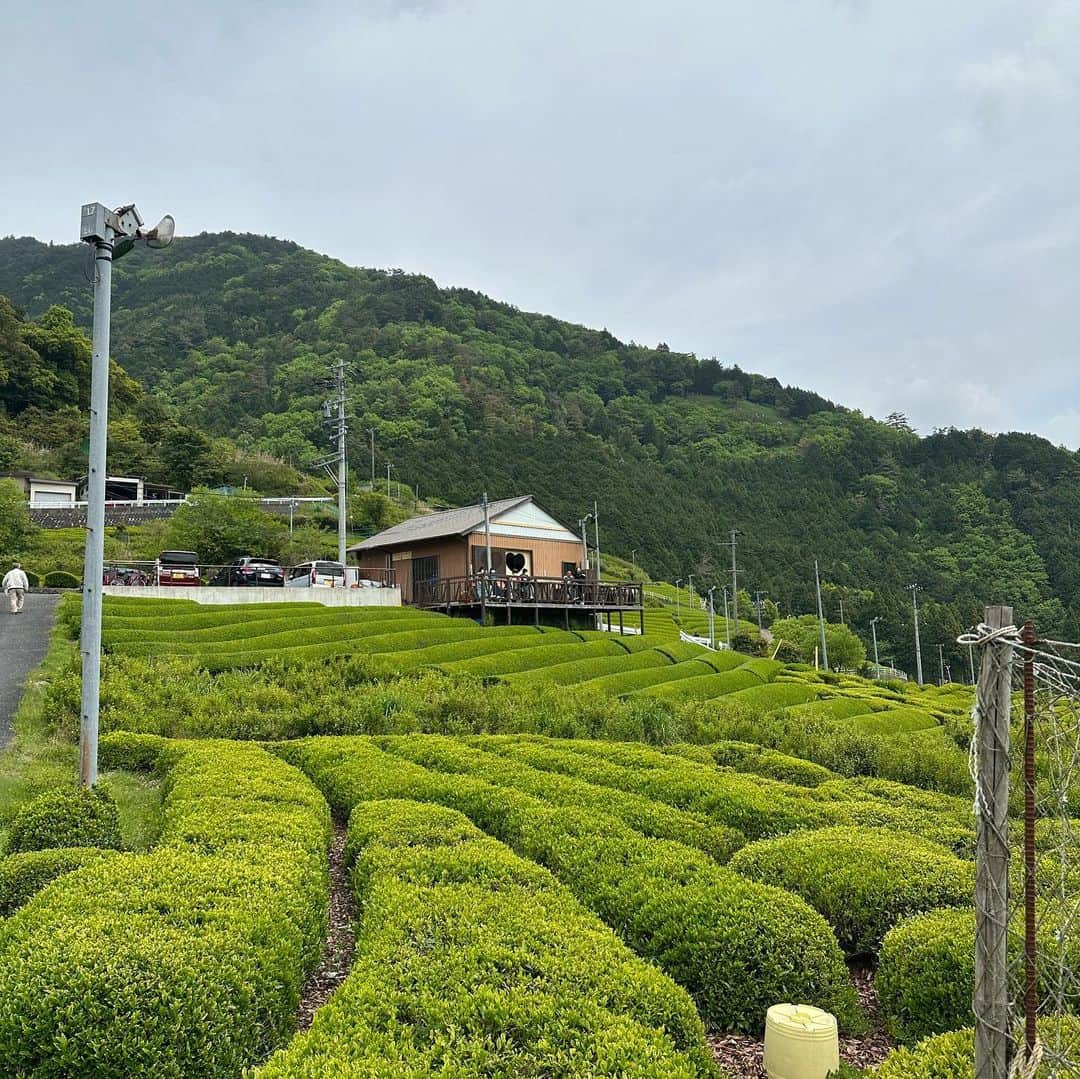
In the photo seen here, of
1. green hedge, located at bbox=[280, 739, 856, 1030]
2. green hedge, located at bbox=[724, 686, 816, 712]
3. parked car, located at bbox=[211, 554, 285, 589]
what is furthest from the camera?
parked car, located at bbox=[211, 554, 285, 589]

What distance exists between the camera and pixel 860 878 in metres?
7.16

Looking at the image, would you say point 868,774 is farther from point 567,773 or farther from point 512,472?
point 512,472

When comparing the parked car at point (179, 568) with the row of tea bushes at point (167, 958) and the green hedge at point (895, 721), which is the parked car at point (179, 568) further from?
the row of tea bushes at point (167, 958)

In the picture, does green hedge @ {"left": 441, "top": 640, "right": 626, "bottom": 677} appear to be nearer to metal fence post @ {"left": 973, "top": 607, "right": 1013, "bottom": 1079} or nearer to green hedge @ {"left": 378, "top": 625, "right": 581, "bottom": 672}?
green hedge @ {"left": 378, "top": 625, "right": 581, "bottom": 672}

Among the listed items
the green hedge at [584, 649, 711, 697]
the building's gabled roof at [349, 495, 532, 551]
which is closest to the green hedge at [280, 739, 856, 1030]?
the green hedge at [584, 649, 711, 697]

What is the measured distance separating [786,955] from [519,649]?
19898 mm

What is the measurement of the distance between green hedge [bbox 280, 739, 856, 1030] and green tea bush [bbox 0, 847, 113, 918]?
4029 millimetres

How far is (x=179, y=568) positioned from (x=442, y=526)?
1088 centimetres

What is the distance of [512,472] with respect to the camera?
93.2 metres

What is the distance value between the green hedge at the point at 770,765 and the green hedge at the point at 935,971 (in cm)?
740

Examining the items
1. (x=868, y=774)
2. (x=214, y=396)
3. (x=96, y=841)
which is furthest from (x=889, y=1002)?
(x=214, y=396)

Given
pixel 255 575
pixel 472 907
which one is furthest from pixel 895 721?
pixel 255 575

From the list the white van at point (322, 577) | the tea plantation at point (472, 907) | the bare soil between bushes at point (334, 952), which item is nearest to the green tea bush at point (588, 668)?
the tea plantation at point (472, 907)

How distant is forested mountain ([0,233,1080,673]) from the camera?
77.4 metres
